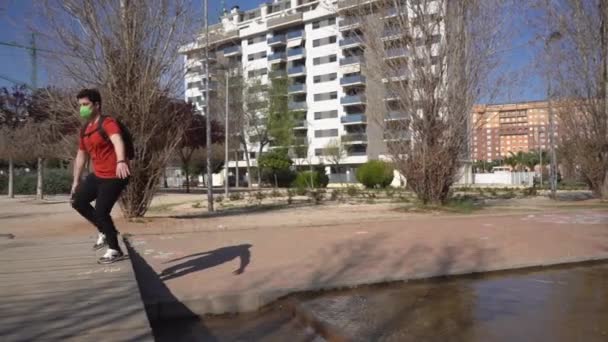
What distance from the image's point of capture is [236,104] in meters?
52.5

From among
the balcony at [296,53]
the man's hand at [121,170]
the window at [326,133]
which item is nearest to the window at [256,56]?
the balcony at [296,53]

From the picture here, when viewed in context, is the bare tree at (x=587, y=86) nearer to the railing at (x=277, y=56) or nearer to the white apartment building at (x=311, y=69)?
the white apartment building at (x=311, y=69)

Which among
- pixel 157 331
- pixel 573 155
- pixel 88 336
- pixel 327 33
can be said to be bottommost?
pixel 157 331

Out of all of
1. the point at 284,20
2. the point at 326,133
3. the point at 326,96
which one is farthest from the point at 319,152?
the point at 284,20

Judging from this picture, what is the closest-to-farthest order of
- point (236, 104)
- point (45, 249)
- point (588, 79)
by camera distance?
point (45, 249) < point (588, 79) < point (236, 104)

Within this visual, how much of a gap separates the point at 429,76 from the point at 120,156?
39.7 ft

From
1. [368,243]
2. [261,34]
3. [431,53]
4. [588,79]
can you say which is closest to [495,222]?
[368,243]

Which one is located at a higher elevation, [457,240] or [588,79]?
[588,79]

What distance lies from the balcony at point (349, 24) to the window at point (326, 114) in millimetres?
58319

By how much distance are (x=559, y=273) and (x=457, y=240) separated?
2258mm

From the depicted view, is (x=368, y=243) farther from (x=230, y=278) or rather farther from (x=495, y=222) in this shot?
(x=495, y=222)

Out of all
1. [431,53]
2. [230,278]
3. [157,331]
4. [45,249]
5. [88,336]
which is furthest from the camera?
[431,53]

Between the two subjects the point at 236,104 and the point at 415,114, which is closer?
the point at 415,114

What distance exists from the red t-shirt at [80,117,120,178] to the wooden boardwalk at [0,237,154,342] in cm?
96
